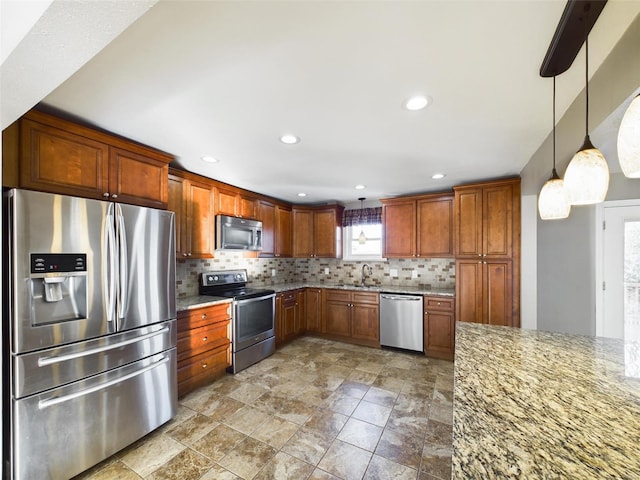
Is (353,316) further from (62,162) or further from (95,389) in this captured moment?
(62,162)

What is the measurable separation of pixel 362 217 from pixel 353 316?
1684 mm

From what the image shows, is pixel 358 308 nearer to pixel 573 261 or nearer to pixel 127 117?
pixel 573 261

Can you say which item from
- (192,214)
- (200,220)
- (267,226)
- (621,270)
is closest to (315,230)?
(267,226)

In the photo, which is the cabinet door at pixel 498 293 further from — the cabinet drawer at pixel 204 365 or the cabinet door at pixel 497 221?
the cabinet drawer at pixel 204 365

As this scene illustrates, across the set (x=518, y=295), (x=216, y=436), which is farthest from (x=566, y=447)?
(x=518, y=295)

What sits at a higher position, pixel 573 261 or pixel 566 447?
pixel 573 261

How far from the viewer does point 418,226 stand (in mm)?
3848

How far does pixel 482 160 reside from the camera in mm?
2615

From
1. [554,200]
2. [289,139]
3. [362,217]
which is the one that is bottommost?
[554,200]

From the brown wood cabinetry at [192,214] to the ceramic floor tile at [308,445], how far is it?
2.00m

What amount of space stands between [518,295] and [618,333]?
1.00 metres

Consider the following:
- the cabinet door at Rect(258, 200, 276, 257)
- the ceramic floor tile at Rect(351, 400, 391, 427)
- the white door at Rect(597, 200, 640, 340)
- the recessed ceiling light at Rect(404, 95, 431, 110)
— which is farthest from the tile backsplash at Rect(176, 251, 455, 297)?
the recessed ceiling light at Rect(404, 95, 431, 110)

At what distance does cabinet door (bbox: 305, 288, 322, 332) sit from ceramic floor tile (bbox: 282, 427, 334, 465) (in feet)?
7.52

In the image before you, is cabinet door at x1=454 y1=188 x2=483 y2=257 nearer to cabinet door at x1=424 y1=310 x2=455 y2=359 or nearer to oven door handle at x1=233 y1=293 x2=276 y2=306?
cabinet door at x1=424 y1=310 x2=455 y2=359
